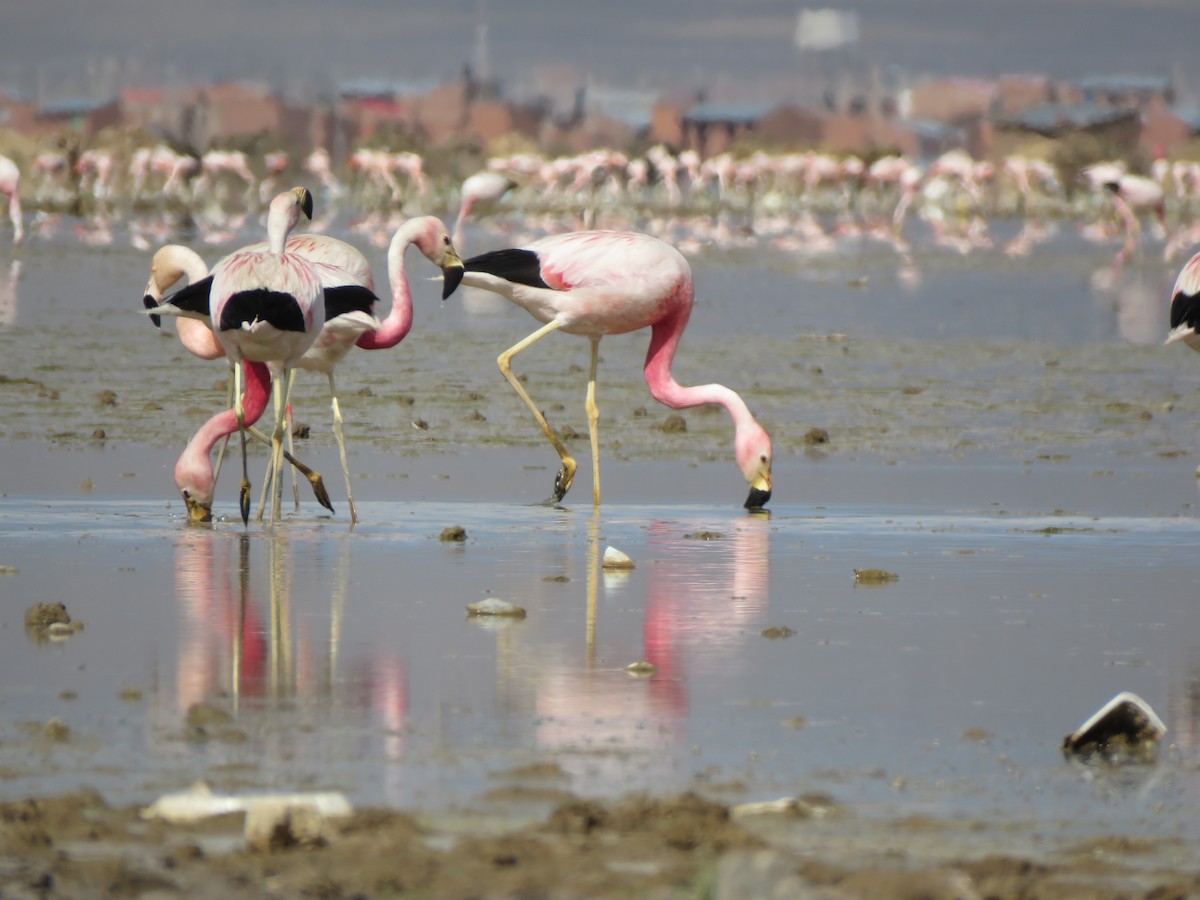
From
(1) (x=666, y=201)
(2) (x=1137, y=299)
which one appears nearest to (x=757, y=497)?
(2) (x=1137, y=299)

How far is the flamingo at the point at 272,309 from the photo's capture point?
27.8 ft

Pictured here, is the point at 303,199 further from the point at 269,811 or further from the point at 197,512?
the point at 269,811

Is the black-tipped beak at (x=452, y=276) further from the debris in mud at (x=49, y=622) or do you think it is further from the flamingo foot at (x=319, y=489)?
the debris in mud at (x=49, y=622)

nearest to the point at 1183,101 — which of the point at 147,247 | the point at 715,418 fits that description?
the point at 147,247

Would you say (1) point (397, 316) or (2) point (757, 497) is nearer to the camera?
(2) point (757, 497)

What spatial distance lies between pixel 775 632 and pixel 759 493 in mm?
3020

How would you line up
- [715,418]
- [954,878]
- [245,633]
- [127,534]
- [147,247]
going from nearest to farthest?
1. [954,878]
2. [245,633]
3. [127,534]
4. [715,418]
5. [147,247]

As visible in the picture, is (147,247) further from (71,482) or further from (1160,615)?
(1160,615)

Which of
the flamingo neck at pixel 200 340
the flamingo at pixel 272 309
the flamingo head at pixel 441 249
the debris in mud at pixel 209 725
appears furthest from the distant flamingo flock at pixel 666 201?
the debris in mud at pixel 209 725

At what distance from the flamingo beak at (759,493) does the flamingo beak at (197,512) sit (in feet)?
7.40

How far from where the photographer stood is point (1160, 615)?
6770 mm

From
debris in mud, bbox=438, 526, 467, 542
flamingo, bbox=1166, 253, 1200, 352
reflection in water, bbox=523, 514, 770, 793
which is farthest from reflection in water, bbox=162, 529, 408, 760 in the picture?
flamingo, bbox=1166, 253, 1200, 352

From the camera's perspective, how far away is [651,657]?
6023mm

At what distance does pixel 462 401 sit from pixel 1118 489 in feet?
15.1
